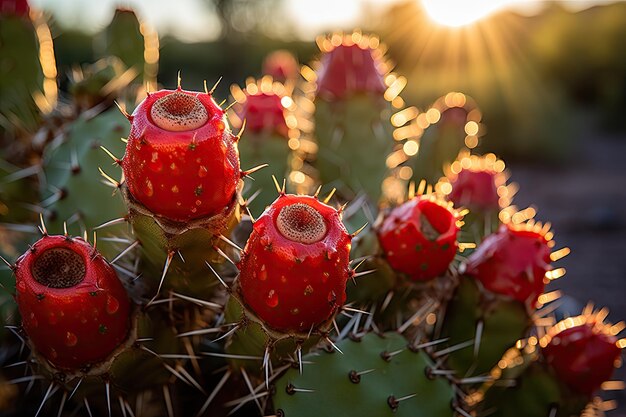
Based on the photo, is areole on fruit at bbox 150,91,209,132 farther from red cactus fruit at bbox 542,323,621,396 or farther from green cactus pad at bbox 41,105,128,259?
red cactus fruit at bbox 542,323,621,396

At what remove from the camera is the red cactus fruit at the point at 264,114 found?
1.81 metres

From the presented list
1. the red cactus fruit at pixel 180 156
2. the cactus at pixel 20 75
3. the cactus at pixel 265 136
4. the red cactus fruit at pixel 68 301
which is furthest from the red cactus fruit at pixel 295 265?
the cactus at pixel 20 75

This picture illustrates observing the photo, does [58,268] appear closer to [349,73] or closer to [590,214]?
[349,73]

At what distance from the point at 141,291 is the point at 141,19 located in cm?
147

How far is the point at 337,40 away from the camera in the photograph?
6.70ft

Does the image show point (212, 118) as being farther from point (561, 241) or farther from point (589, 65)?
point (589, 65)

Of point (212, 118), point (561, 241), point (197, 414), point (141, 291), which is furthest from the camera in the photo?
point (561, 241)

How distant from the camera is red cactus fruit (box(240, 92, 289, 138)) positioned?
1814 millimetres

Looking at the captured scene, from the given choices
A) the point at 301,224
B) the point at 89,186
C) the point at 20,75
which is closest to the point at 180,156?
the point at 301,224

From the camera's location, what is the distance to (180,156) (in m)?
1.00

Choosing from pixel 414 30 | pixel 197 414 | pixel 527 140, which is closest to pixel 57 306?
pixel 197 414

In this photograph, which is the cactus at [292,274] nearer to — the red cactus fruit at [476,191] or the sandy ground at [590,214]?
the red cactus fruit at [476,191]

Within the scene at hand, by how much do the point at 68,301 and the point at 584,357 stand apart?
1.17 meters

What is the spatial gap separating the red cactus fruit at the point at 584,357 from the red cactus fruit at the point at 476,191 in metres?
0.50
